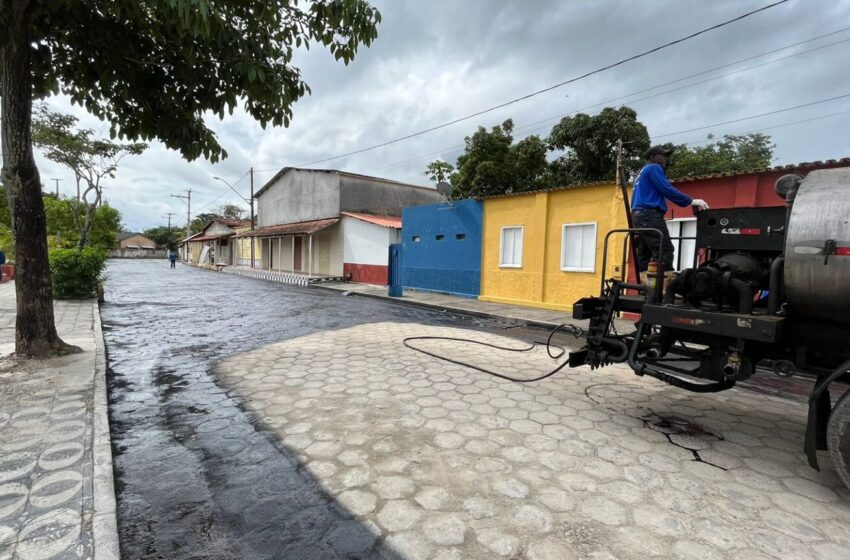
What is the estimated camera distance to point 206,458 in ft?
10.8

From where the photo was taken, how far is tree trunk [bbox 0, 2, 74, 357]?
487cm

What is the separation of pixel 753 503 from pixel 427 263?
14.3 meters

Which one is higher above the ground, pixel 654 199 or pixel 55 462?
pixel 654 199

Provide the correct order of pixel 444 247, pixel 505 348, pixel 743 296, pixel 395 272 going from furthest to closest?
pixel 395 272 → pixel 444 247 → pixel 505 348 → pixel 743 296

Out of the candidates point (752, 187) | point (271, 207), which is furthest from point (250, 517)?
point (271, 207)

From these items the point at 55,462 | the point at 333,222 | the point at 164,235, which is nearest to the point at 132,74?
the point at 55,462

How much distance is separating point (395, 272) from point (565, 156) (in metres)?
11.1

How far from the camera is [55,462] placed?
2.96 m

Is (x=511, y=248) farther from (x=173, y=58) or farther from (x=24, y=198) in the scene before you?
(x=24, y=198)

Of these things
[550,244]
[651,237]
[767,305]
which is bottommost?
[767,305]

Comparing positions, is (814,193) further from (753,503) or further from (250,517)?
(250,517)

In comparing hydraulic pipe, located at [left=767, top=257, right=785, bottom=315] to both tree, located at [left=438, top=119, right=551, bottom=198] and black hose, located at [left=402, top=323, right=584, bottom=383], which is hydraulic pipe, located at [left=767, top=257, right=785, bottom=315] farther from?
tree, located at [left=438, top=119, right=551, bottom=198]

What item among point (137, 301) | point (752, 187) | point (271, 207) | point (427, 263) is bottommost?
point (137, 301)

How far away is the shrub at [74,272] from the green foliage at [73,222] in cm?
1579
